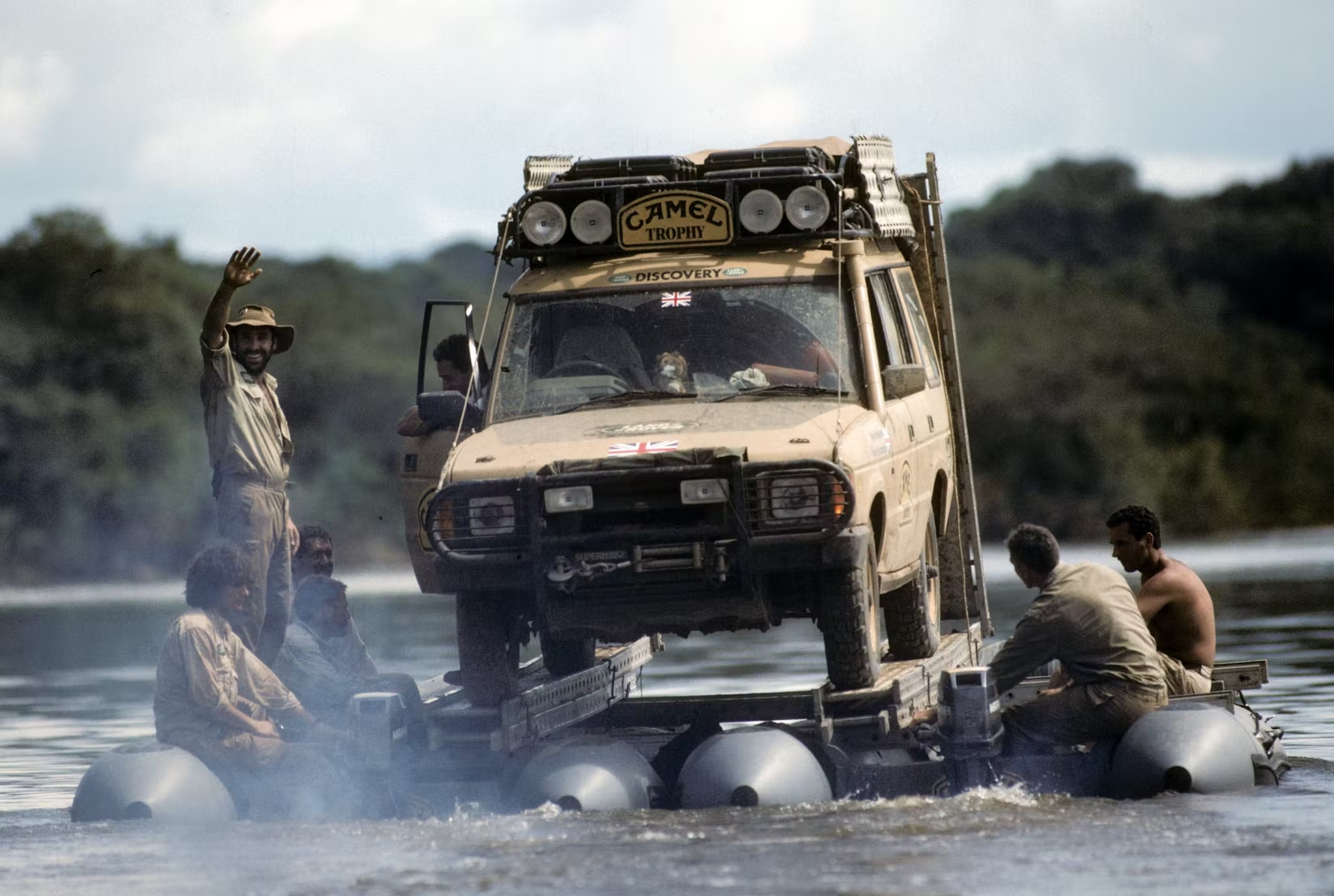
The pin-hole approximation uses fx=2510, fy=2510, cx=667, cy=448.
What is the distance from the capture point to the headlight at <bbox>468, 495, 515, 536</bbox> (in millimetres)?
12469

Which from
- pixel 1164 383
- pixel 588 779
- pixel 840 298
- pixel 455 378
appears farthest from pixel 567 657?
pixel 1164 383

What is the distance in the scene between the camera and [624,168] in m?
14.4

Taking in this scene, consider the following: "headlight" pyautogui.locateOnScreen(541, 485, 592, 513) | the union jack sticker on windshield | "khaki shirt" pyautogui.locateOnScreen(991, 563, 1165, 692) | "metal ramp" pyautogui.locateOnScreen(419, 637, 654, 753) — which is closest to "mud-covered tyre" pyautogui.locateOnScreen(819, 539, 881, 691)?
"khaki shirt" pyautogui.locateOnScreen(991, 563, 1165, 692)

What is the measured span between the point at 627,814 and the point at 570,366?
2.72 m

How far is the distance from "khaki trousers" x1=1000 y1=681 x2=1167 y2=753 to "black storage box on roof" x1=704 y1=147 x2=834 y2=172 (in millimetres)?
3304

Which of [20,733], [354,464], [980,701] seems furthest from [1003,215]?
[980,701]

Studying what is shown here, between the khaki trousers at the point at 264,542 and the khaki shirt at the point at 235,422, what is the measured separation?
0.08 metres

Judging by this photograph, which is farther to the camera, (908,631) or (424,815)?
(908,631)

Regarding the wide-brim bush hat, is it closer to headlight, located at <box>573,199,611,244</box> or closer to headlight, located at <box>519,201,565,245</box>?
headlight, located at <box>519,201,565,245</box>

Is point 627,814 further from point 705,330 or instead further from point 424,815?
point 705,330

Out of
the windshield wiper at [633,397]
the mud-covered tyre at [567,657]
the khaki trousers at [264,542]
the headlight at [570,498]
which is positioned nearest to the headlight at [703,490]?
the headlight at [570,498]

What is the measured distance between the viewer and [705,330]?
44.9ft

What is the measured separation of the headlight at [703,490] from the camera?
12.2 metres

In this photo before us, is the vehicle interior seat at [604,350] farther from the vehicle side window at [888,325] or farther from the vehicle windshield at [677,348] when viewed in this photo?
the vehicle side window at [888,325]
